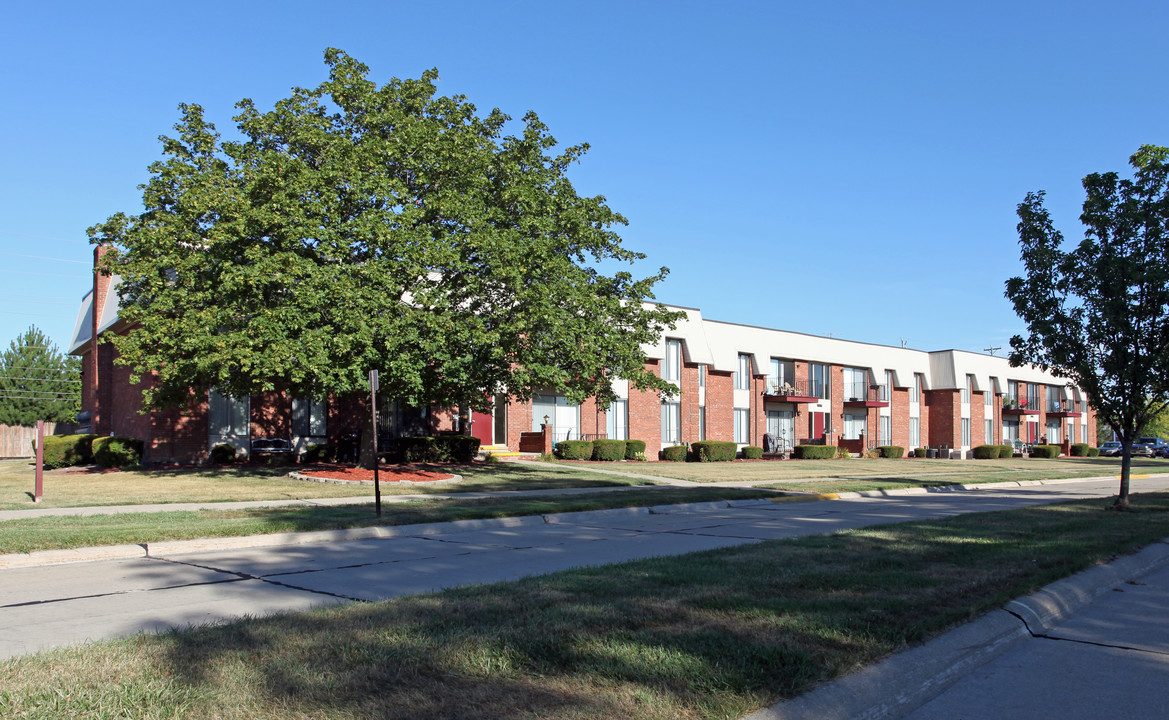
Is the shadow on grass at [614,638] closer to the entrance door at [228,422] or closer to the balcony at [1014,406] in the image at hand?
the entrance door at [228,422]

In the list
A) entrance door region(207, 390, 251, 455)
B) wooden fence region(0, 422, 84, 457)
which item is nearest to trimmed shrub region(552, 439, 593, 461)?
entrance door region(207, 390, 251, 455)

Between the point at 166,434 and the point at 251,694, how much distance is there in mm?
27303

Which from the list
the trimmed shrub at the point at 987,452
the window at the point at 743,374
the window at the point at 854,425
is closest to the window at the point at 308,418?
the window at the point at 743,374

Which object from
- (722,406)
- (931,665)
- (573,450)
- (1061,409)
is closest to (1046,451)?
(1061,409)

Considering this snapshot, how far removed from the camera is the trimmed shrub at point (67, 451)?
98.3 ft

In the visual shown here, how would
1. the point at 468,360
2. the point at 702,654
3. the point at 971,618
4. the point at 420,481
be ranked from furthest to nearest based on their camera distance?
the point at 420,481
the point at 468,360
the point at 971,618
the point at 702,654

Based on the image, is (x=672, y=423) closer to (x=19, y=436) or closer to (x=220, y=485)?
(x=220, y=485)

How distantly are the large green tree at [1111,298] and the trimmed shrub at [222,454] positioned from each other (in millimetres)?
23504

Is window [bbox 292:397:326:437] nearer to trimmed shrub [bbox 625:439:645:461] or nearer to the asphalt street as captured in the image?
trimmed shrub [bbox 625:439:645:461]

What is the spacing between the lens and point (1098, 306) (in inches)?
673

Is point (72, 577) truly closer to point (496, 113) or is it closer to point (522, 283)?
point (522, 283)

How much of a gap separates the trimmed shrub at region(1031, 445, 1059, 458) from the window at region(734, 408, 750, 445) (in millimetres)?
26530

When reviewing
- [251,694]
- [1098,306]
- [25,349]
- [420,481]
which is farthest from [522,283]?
[25,349]

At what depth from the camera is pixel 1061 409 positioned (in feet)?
225
